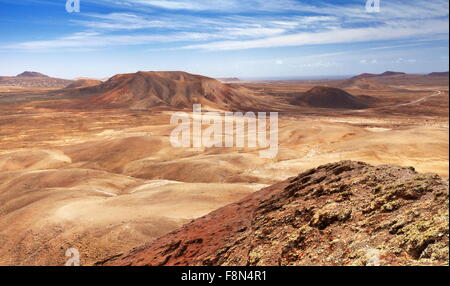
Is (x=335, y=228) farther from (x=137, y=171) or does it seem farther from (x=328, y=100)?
(x=328, y=100)

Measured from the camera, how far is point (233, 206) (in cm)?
1123

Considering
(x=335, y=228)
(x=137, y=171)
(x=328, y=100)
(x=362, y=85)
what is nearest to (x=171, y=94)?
(x=328, y=100)

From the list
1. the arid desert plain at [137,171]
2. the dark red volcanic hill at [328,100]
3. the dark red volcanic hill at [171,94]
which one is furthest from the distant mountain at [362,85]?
the arid desert plain at [137,171]

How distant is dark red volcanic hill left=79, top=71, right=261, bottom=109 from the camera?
265 ft

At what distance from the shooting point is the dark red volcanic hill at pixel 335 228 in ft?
15.6

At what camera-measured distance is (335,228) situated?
6164 millimetres

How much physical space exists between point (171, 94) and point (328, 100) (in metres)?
45.1

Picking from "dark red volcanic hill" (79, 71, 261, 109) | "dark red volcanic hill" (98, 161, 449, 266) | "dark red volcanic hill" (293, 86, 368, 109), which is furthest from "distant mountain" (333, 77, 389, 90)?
"dark red volcanic hill" (98, 161, 449, 266)

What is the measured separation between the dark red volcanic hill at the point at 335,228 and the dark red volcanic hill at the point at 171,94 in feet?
232

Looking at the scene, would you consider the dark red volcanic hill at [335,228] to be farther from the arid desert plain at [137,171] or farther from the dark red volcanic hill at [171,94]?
the dark red volcanic hill at [171,94]

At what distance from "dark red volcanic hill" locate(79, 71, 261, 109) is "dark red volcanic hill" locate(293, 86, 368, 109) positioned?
51.1 feet

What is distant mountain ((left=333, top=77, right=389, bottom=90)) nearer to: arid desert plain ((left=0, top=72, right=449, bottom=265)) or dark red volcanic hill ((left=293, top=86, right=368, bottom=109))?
dark red volcanic hill ((left=293, top=86, right=368, bottom=109))

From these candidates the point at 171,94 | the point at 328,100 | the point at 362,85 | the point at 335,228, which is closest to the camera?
the point at 335,228
